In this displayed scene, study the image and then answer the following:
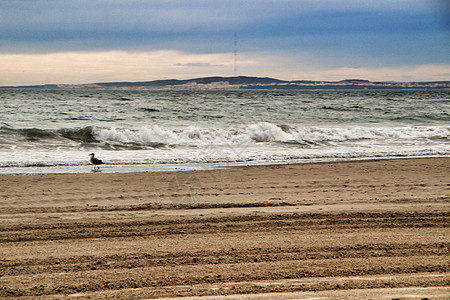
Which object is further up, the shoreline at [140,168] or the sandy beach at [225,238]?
the sandy beach at [225,238]

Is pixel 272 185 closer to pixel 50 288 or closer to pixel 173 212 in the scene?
pixel 173 212

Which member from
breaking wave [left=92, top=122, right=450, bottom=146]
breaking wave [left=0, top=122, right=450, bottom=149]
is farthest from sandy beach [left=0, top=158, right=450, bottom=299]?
breaking wave [left=92, top=122, right=450, bottom=146]

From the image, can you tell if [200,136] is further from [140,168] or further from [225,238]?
[225,238]

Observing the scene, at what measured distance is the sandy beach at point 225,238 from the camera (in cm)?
325

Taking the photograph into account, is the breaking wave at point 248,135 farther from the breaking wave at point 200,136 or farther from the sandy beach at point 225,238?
the sandy beach at point 225,238

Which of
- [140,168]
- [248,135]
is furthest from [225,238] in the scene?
[248,135]

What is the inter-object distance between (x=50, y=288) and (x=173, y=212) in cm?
242

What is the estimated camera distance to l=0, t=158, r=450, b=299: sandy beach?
3.25m

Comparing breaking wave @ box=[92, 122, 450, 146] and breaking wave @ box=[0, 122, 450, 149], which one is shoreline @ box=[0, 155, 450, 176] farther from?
breaking wave @ box=[92, 122, 450, 146]

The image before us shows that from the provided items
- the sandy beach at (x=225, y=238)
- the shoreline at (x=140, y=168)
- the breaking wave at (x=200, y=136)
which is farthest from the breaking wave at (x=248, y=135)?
the sandy beach at (x=225, y=238)

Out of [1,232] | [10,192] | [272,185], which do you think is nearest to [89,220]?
[1,232]

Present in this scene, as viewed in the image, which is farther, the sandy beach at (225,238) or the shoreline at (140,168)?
the shoreline at (140,168)

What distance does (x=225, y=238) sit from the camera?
4.40m

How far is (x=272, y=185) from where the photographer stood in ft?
24.1
